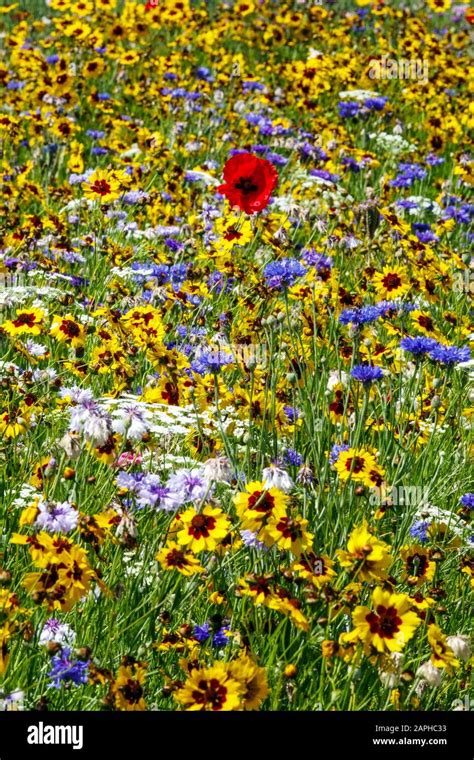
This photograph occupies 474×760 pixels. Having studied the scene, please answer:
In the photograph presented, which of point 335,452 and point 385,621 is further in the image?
point 335,452

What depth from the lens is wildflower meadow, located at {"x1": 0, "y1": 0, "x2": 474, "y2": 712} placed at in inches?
91.8

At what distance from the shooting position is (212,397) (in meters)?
3.38

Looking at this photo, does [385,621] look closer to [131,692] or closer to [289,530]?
[289,530]

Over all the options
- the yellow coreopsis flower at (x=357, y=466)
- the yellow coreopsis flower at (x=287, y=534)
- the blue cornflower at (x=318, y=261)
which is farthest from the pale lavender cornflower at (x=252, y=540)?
the blue cornflower at (x=318, y=261)

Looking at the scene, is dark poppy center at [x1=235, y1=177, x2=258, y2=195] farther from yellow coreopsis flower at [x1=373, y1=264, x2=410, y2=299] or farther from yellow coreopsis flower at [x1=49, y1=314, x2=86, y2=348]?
yellow coreopsis flower at [x1=49, y1=314, x2=86, y2=348]

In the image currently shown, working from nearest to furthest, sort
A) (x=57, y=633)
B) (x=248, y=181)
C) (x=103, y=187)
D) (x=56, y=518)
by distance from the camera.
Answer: (x=56, y=518) → (x=57, y=633) → (x=248, y=181) → (x=103, y=187)

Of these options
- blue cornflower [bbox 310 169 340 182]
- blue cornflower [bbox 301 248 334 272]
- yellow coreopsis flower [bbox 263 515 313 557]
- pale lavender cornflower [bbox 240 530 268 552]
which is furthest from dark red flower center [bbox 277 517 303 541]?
blue cornflower [bbox 310 169 340 182]

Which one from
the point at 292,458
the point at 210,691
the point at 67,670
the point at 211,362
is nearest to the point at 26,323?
the point at 211,362

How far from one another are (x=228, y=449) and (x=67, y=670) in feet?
2.61

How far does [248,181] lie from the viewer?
3.97m

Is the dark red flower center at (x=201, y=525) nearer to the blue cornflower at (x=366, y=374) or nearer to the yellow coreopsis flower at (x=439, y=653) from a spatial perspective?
the yellow coreopsis flower at (x=439, y=653)
